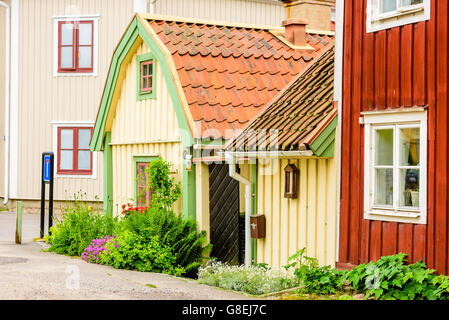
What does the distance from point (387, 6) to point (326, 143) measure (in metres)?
2.03

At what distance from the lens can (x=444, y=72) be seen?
31.6ft

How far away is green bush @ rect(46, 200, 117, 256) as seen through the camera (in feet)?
51.3

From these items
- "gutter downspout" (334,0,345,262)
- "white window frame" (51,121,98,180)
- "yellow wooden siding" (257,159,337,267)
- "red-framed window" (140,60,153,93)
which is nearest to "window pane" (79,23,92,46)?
"white window frame" (51,121,98,180)

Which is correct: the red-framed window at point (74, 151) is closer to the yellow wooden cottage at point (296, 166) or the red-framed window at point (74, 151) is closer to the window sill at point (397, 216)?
the yellow wooden cottage at point (296, 166)

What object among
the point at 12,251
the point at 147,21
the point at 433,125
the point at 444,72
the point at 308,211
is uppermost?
the point at 147,21

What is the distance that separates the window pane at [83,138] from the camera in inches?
969

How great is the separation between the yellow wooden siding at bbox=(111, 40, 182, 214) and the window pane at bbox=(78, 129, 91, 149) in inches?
246

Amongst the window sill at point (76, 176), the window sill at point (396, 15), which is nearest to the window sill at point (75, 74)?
the window sill at point (76, 176)

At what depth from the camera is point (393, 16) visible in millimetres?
10344

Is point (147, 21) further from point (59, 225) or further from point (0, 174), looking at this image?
point (0, 174)

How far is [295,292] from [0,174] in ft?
58.1

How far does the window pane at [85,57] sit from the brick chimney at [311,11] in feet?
→ 23.5

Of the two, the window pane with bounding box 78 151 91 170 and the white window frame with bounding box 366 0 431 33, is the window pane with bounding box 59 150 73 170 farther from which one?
the white window frame with bounding box 366 0 431 33
